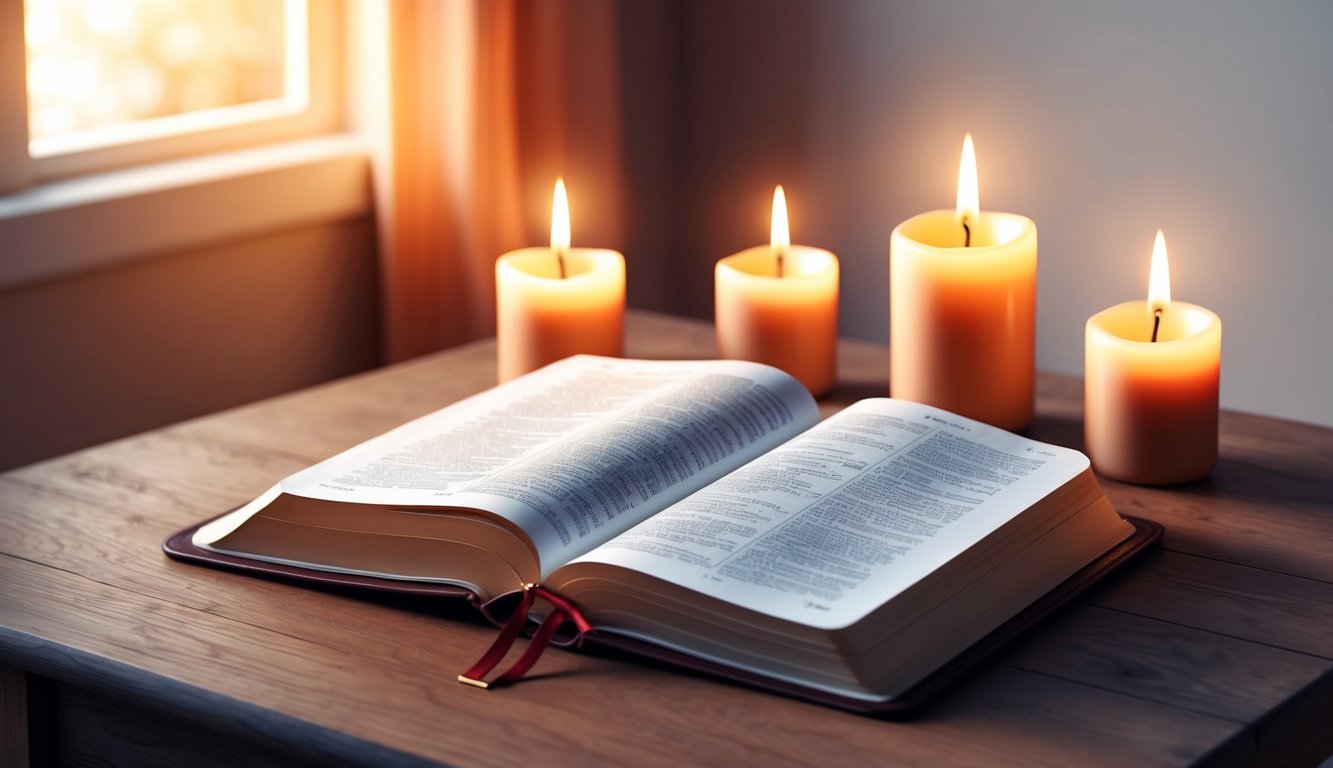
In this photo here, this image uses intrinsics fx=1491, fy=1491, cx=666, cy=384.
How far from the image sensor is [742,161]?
228cm

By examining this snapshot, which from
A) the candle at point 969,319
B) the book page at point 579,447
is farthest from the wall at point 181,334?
the candle at point 969,319

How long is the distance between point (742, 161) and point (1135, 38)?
2.07ft

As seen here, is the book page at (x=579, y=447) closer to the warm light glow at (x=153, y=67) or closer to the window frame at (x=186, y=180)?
the window frame at (x=186, y=180)

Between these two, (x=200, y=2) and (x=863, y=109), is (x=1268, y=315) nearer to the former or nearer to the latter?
(x=863, y=109)

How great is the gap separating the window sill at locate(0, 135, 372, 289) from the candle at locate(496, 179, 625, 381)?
0.66 m

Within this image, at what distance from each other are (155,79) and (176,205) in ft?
0.67

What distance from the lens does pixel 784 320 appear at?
115 centimetres

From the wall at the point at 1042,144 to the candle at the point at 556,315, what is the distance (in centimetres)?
98

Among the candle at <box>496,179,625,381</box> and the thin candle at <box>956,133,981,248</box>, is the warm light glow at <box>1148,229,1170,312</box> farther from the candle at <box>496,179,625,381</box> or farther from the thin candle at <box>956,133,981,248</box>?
the candle at <box>496,179,625,381</box>

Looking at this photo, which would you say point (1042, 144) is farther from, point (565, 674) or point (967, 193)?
point (565, 674)

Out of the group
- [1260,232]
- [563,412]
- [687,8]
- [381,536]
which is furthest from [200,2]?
[1260,232]

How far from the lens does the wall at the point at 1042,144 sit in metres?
1.81

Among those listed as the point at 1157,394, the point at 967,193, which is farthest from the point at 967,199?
the point at 1157,394

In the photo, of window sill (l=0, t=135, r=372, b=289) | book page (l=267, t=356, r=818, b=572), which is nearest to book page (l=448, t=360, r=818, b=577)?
book page (l=267, t=356, r=818, b=572)
